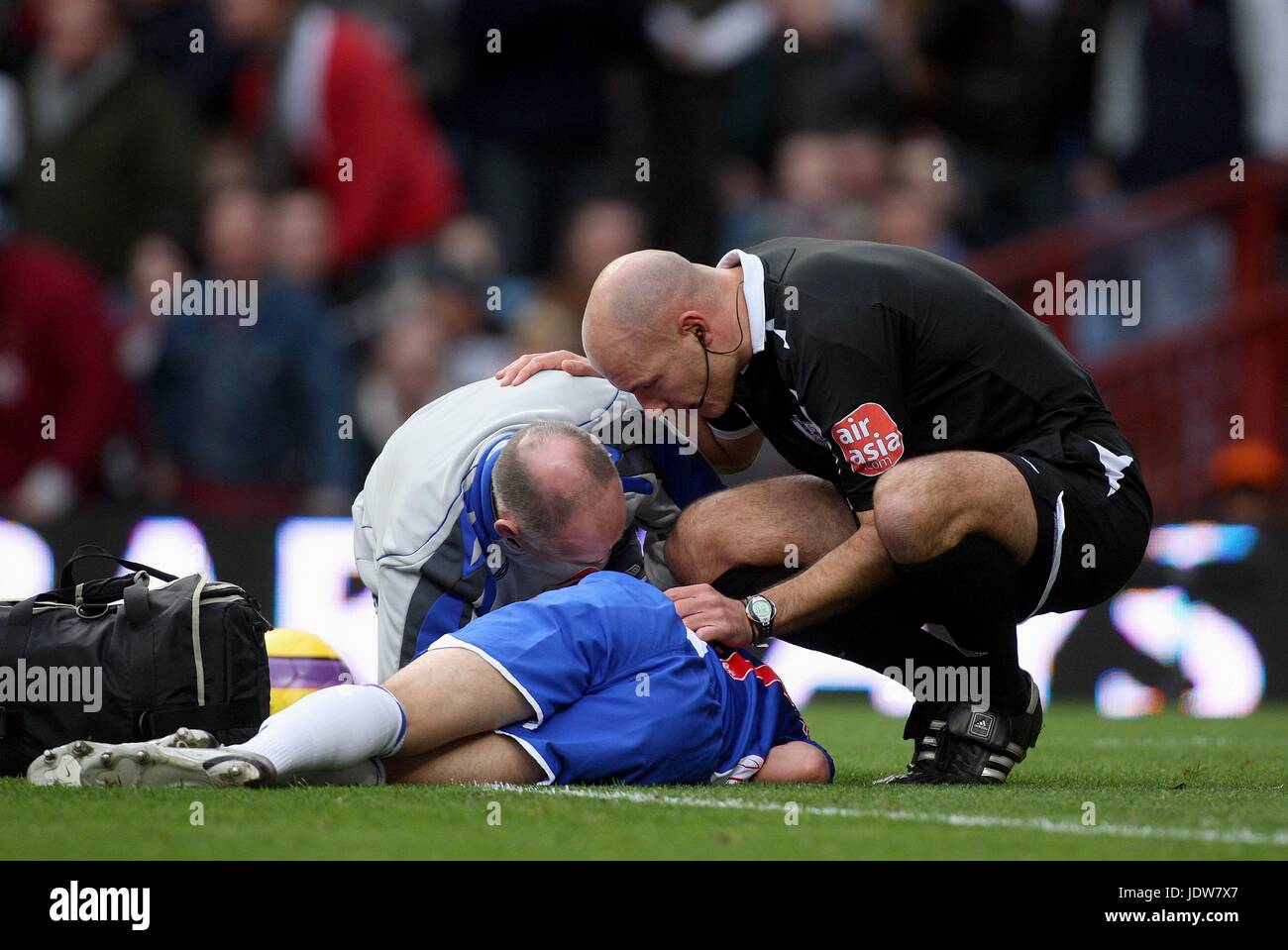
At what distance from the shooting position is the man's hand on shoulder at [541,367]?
17.3ft

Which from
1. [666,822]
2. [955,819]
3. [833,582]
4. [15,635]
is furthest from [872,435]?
[15,635]

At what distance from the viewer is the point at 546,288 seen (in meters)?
9.88

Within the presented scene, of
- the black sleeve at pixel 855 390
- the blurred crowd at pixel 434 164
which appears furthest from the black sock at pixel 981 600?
the blurred crowd at pixel 434 164

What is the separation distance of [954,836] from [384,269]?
262 inches

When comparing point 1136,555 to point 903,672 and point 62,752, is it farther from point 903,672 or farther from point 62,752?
point 62,752

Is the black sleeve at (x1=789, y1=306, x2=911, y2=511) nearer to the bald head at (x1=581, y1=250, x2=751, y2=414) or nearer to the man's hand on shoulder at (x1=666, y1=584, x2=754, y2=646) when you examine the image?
the bald head at (x1=581, y1=250, x2=751, y2=414)

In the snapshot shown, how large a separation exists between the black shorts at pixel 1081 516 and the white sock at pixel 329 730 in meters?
1.70

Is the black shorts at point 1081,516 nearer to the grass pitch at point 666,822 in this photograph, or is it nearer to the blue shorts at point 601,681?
the grass pitch at point 666,822

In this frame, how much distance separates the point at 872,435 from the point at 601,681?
0.88 meters

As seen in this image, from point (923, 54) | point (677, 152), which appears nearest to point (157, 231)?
point (677, 152)

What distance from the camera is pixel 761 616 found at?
4.55m

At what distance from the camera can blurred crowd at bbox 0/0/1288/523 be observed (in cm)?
938

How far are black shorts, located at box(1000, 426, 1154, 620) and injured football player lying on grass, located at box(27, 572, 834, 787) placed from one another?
85 centimetres

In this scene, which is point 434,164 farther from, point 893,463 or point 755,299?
point 893,463
